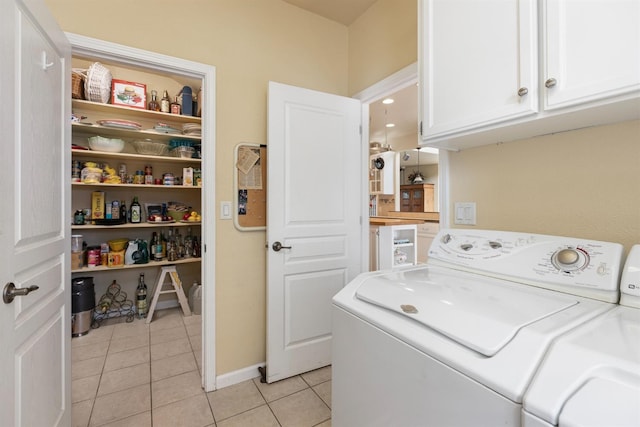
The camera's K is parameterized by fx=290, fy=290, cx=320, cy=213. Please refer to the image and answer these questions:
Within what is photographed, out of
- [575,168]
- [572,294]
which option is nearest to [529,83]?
[575,168]

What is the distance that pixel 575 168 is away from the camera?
44.2 inches

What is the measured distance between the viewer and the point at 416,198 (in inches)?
262

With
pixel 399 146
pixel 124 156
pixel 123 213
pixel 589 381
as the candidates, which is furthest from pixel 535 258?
pixel 399 146

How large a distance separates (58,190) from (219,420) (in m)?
1.44

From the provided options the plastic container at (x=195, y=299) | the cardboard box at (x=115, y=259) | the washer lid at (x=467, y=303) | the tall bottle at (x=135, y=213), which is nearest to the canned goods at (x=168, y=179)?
the tall bottle at (x=135, y=213)

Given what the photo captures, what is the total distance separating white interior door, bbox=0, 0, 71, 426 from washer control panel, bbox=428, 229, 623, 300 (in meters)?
1.59

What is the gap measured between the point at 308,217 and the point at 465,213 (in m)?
1.01

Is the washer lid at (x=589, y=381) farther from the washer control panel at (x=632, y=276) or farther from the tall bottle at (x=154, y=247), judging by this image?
the tall bottle at (x=154, y=247)

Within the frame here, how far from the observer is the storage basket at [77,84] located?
262 centimetres

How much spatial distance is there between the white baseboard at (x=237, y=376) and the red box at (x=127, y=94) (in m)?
2.61

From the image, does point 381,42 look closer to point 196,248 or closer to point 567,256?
point 567,256

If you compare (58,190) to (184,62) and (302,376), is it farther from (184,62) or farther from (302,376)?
(302,376)

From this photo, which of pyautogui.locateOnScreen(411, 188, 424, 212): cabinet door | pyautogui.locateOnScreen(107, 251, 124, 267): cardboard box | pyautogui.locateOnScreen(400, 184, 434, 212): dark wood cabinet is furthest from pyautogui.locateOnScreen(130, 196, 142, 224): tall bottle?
pyautogui.locateOnScreen(411, 188, 424, 212): cabinet door

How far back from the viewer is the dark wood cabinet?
6403 mm
